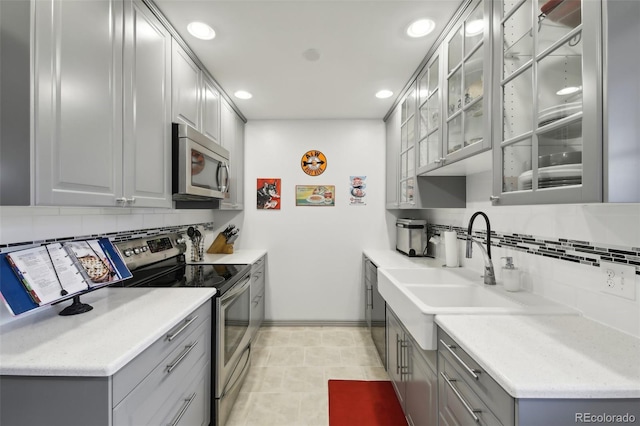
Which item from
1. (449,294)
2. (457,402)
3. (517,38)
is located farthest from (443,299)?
(517,38)

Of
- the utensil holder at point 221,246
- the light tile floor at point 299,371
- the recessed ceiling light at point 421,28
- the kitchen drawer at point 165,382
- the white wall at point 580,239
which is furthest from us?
the utensil holder at point 221,246

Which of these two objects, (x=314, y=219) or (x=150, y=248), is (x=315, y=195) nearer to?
(x=314, y=219)

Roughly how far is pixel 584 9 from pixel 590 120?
1.09 feet

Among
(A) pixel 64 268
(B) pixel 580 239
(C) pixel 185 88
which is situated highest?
(C) pixel 185 88

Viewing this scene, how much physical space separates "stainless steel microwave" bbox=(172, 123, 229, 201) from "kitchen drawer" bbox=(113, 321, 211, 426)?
870 mm

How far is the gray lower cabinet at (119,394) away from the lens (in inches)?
33.8

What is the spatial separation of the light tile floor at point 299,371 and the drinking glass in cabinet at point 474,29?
2415 mm

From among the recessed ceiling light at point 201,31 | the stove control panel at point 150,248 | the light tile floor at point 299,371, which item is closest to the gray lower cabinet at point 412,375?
the light tile floor at point 299,371

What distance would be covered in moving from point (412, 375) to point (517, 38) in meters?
1.73

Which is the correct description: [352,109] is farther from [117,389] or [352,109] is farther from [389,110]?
[117,389]

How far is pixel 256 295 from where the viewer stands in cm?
295

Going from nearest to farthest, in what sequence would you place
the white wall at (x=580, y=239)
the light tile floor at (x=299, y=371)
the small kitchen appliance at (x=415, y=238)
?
the white wall at (x=580, y=239), the light tile floor at (x=299, y=371), the small kitchen appliance at (x=415, y=238)

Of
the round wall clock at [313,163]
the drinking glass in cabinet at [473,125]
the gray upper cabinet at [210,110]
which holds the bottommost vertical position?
the drinking glass in cabinet at [473,125]

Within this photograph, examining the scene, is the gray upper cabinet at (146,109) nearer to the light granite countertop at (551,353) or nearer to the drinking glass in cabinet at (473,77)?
the light granite countertop at (551,353)
